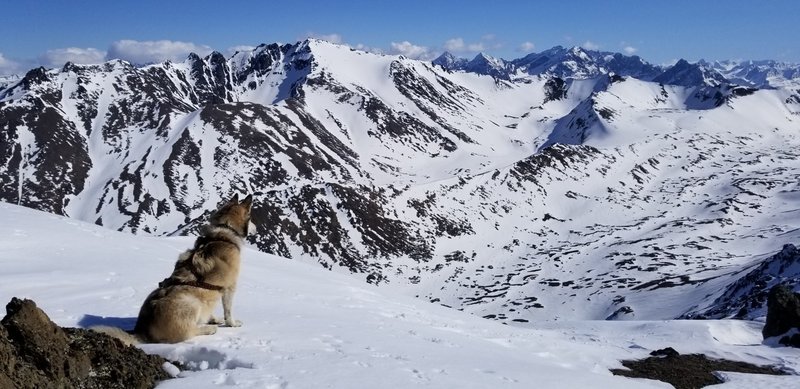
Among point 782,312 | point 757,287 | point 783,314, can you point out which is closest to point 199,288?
point 783,314

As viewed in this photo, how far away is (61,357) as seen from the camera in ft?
22.0

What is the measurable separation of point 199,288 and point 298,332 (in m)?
2.57

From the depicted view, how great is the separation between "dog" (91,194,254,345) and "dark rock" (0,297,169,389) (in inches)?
43.8

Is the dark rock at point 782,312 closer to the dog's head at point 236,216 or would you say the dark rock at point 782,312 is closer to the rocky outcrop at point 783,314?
the rocky outcrop at point 783,314

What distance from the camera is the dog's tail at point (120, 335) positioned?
8.41 meters

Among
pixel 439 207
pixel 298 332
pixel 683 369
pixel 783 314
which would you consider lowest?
pixel 683 369

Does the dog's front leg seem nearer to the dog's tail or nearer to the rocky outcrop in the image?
the dog's tail

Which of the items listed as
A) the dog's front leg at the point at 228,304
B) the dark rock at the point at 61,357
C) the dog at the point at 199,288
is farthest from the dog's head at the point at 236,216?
the dark rock at the point at 61,357

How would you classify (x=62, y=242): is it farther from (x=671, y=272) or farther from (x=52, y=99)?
(x=52, y=99)

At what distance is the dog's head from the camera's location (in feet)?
32.5

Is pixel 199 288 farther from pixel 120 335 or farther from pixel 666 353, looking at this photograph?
pixel 666 353

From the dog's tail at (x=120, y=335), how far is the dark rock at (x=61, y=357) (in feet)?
2.06

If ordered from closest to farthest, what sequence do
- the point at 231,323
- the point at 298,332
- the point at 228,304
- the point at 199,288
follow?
the point at 199,288 < the point at 228,304 < the point at 231,323 < the point at 298,332

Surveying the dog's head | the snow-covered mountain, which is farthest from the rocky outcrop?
the snow-covered mountain
